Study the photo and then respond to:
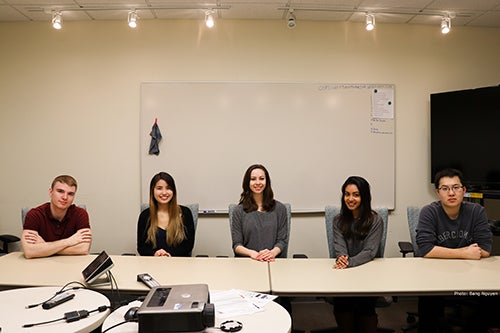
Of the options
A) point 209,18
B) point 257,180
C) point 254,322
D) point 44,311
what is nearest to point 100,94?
point 209,18

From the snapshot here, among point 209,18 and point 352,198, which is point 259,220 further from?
point 209,18

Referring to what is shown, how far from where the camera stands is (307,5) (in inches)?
132

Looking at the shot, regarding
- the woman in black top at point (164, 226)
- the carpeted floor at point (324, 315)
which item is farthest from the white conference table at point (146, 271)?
the carpeted floor at point (324, 315)

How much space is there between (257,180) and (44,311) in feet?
5.39

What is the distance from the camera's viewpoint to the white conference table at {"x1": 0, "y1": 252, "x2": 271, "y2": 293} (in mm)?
1953

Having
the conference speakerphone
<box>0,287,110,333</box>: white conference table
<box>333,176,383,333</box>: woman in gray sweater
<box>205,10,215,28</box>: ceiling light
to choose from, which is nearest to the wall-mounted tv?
<box>333,176,383,333</box>: woman in gray sweater

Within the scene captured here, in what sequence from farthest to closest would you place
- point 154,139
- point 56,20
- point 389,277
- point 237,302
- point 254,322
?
point 154,139
point 56,20
point 389,277
point 237,302
point 254,322

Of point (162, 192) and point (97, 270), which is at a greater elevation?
point (162, 192)

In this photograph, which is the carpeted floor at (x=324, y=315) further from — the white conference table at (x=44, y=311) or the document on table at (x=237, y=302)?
the white conference table at (x=44, y=311)

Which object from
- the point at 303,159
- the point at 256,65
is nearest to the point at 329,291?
the point at 303,159

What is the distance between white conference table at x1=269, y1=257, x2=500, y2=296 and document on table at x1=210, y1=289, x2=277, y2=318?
0.66 feet

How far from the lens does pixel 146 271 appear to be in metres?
2.19

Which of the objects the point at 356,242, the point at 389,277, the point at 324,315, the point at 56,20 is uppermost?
the point at 56,20

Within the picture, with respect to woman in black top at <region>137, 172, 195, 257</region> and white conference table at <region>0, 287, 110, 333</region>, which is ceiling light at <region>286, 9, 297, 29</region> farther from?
white conference table at <region>0, 287, 110, 333</region>
